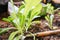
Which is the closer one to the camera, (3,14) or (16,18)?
(16,18)

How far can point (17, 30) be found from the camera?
57 centimetres

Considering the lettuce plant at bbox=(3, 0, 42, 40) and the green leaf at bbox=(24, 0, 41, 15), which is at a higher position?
the green leaf at bbox=(24, 0, 41, 15)

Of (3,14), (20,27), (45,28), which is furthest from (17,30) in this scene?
(3,14)

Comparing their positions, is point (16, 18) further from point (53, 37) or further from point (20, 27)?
point (53, 37)

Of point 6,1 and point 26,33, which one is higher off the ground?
point 6,1

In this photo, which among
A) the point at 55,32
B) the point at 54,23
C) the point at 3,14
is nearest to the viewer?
the point at 55,32

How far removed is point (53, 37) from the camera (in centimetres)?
55

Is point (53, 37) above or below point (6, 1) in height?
below

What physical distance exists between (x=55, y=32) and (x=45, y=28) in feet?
0.27

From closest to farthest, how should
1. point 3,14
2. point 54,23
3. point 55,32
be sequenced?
point 55,32 < point 54,23 < point 3,14

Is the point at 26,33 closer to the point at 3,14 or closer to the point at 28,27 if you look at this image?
the point at 28,27

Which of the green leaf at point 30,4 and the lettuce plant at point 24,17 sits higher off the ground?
the green leaf at point 30,4

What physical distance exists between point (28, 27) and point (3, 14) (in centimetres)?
30

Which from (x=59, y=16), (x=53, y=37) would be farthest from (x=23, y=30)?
(x=59, y=16)
